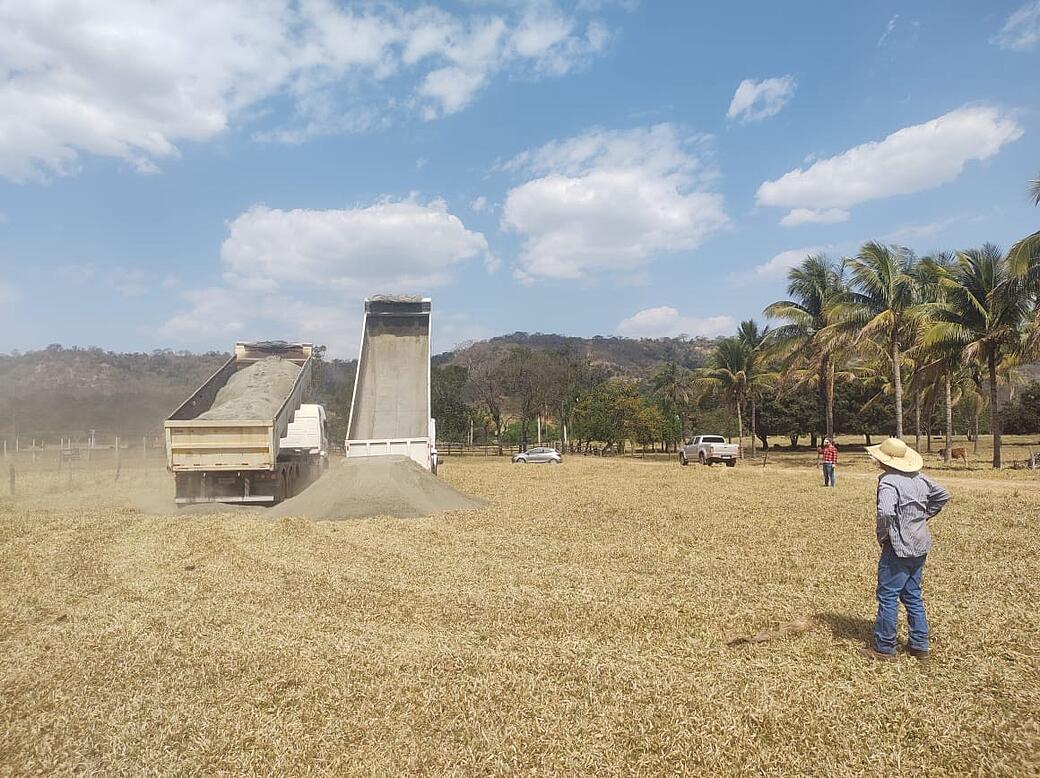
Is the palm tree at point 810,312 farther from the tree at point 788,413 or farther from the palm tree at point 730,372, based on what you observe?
the tree at point 788,413

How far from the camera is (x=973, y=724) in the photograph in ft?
12.8

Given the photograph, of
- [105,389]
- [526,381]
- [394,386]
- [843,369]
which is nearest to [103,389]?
[105,389]

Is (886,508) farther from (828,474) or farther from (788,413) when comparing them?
(788,413)

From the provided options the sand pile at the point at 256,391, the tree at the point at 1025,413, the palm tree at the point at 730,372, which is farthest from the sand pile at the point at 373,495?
the tree at the point at 1025,413

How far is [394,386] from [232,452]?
8945 millimetres

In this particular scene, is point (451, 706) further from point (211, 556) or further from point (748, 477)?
point (748, 477)

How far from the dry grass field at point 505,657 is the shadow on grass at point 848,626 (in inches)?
1.2

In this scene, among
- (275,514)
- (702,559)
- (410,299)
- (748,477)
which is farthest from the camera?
(410,299)

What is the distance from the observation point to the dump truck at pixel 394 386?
1716cm

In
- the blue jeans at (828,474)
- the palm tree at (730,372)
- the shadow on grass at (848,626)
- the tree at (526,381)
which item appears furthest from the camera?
the tree at (526,381)

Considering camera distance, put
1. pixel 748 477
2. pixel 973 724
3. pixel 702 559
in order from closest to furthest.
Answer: pixel 973 724 → pixel 702 559 → pixel 748 477

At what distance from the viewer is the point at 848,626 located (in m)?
5.79

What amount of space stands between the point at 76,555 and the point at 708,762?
949 cm

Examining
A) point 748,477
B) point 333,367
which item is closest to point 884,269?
point 748,477
